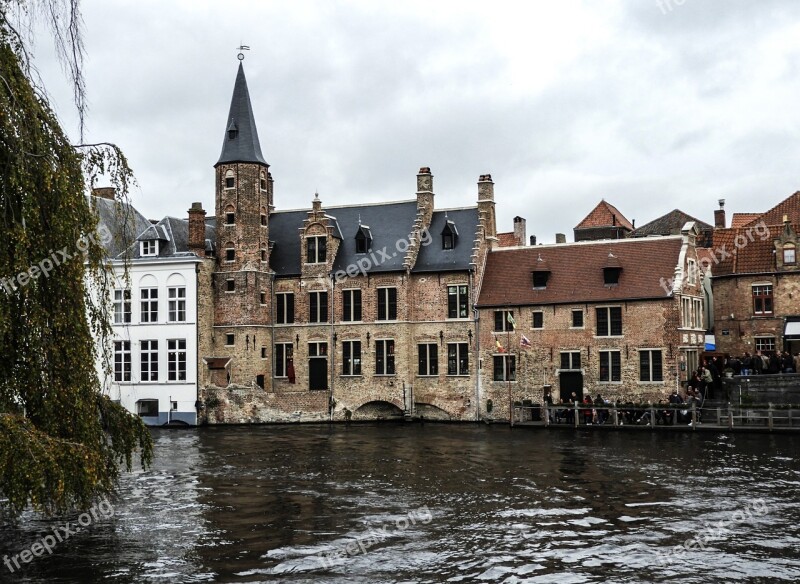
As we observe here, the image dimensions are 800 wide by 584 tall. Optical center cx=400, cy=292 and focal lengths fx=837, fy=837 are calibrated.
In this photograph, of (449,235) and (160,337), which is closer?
(160,337)

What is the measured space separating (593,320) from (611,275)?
97.2 inches

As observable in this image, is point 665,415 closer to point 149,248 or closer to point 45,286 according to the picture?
point 149,248

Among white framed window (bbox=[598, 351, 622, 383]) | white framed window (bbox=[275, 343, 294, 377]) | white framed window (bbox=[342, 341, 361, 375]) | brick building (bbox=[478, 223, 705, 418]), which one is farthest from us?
white framed window (bbox=[275, 343, 294, 377])

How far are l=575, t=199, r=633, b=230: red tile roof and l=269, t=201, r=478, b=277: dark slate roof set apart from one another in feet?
75.6

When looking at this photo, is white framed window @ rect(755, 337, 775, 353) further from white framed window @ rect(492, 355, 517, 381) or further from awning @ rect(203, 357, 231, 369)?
awning @ rect(203, 357, 231, 369)

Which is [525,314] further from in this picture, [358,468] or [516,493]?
[516,493]

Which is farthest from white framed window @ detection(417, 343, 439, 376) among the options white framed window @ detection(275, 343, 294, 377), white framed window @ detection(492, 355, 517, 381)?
white framed window @ detection(275, 343, 294, 377)

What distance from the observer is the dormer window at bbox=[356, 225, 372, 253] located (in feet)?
152

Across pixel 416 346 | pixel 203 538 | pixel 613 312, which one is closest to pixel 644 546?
pixel 203 538

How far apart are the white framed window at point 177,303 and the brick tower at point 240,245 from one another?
1795 millimetres

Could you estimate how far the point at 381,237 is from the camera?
46312 millimetres

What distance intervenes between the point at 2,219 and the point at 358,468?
17.8 m

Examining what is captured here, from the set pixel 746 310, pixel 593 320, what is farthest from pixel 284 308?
pixel 746 310

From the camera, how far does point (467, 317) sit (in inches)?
1732
